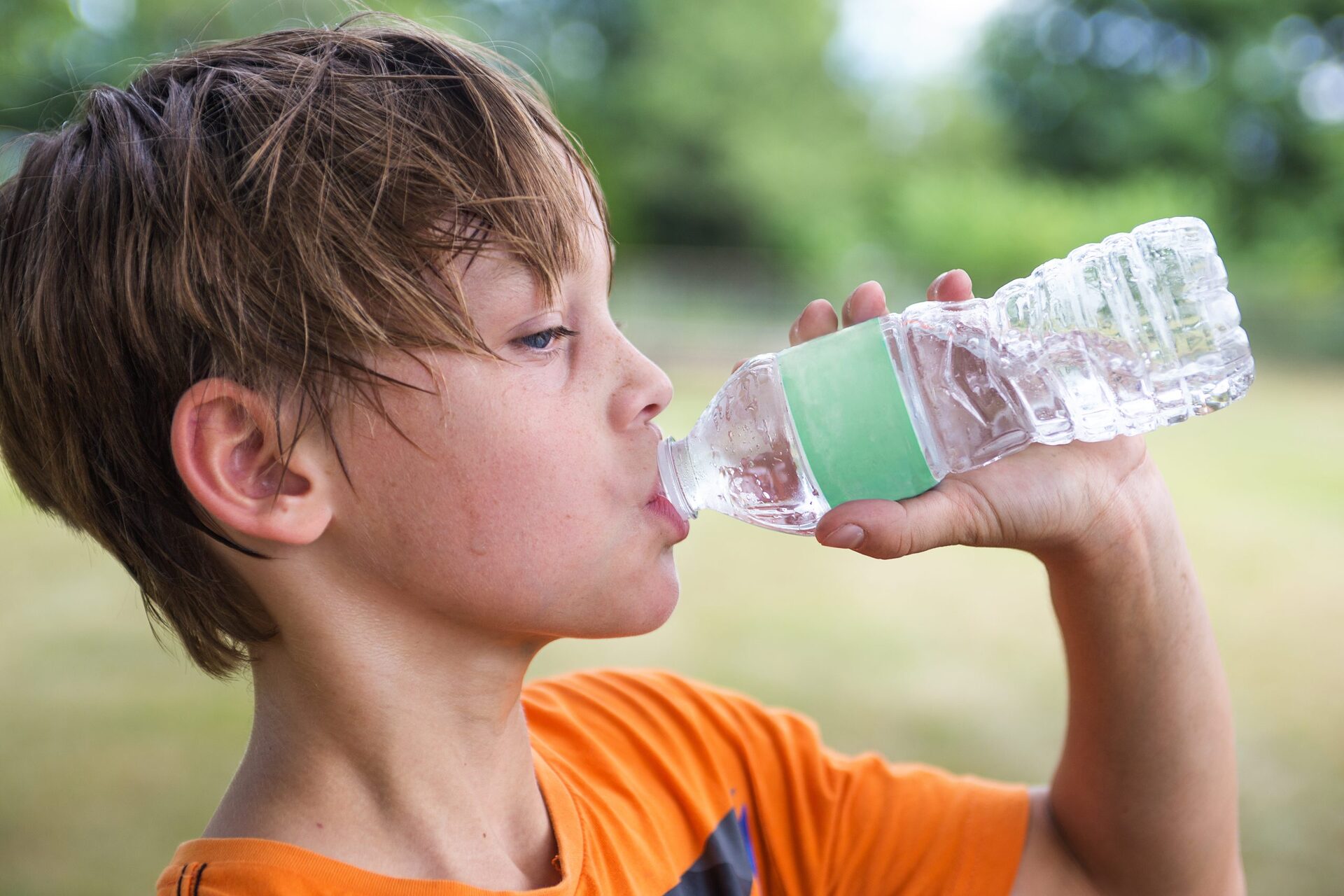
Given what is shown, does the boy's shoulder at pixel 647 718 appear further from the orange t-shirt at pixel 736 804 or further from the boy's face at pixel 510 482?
the boy's face at pixel 510 482

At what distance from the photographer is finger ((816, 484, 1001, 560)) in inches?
41.7

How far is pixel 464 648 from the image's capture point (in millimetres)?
1136

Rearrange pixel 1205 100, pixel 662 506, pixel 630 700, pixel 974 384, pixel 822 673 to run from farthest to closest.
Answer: pixel 1205 100 < pixel 822 673 < pixel 630 700 < pixel 974 384 < pixel 662 506

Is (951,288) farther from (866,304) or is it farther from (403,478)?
(403,478)

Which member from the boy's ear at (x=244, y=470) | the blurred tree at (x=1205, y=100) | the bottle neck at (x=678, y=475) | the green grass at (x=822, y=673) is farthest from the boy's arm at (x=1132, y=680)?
the blurred tree at (x=1205, y=100)

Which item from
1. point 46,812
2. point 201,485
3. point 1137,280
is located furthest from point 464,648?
point 46,812

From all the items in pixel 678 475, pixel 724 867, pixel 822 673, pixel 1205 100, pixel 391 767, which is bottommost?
pixel 822 673

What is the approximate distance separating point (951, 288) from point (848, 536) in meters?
0.36

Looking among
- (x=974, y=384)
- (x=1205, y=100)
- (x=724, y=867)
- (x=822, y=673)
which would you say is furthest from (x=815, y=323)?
(x=1205, y=100)

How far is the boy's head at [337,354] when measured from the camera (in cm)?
105

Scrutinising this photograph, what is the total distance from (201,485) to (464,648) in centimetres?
30

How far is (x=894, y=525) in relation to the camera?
41.8 inches

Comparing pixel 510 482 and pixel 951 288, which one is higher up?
pixel 951 288

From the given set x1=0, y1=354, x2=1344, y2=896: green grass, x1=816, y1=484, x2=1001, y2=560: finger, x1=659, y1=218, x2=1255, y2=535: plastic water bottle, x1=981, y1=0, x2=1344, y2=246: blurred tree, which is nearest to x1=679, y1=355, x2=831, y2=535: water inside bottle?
x1=659, y1=218, x2=1255, y2=535: plastic water bottle
